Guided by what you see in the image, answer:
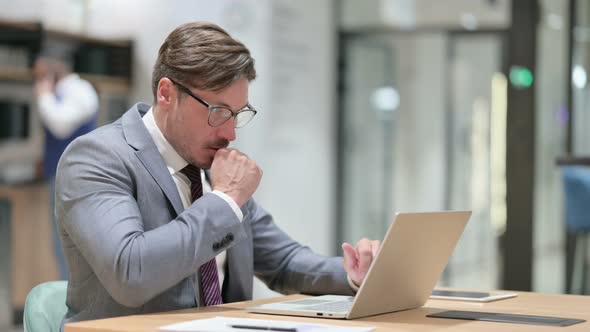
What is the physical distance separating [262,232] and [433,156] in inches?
209

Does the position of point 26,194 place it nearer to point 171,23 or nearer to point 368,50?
point 171,23

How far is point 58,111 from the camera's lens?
5.86 m

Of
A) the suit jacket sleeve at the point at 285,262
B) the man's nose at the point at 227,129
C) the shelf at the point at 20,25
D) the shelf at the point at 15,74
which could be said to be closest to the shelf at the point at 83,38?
the shelf at the point at 20,25

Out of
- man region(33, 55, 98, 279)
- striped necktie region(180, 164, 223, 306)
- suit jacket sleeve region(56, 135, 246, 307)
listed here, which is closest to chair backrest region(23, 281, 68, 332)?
suit jacket sleeve region(56, 135, 246, 307)

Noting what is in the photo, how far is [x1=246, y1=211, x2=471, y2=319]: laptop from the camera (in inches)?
69.3

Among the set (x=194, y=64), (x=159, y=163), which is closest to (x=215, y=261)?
(x=159, y=163)

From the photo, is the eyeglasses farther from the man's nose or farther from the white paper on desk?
the white paper on desk

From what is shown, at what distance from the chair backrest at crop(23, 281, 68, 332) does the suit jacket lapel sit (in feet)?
1.06

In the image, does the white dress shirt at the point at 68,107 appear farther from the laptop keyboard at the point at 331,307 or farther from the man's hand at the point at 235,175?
the laptop keyboard at the point at 331,307

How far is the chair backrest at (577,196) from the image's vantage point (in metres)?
5.06

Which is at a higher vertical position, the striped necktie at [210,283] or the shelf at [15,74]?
the shelf at [15,74]

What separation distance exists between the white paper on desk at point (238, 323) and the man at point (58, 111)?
420 centimetres

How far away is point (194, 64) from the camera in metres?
2.05

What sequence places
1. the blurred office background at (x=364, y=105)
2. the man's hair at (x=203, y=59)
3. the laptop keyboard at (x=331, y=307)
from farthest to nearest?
the blurred office background at (x=364, y=105) < the man's hair at (x=203, y=59) < the laptop keyboard at (x=331, y=307)
